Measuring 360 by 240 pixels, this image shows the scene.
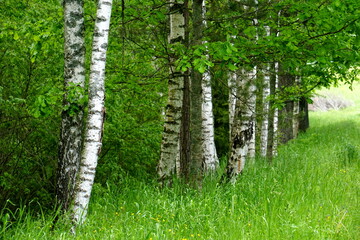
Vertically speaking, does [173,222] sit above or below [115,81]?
below

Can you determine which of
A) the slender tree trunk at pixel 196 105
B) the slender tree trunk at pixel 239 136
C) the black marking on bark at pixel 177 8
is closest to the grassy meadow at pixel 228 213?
the slender tree trunk at pixel 239 136

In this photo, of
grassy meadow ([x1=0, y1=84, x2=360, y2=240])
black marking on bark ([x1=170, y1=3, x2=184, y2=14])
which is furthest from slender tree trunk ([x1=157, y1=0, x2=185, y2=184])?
grassy meadow ([x1=0, y1=84, x2=360, y2=240])

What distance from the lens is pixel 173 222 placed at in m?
5.65

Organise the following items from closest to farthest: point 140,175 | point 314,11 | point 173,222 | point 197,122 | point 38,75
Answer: point 173,222, point 314,11, point 197,122, point 38,75, point 140,175

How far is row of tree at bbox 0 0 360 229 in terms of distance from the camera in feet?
19.3

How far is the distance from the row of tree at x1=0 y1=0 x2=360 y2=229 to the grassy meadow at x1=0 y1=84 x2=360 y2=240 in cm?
48

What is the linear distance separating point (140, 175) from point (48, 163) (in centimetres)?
196

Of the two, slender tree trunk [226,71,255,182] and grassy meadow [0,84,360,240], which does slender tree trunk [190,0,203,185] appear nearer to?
grassy meadow [0,84,360,240]

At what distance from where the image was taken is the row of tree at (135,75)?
5.89m

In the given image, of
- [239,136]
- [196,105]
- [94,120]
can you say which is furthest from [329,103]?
[94,120]

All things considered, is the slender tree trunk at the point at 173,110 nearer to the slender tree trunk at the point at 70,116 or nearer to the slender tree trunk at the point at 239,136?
A: the slender tree trunk at the point at 239,136

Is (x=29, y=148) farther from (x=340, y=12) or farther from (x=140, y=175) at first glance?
(x=340, y=12)

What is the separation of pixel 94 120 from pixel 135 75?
2.35 m

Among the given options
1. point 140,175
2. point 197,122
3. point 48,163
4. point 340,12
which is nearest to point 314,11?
point 340,12
